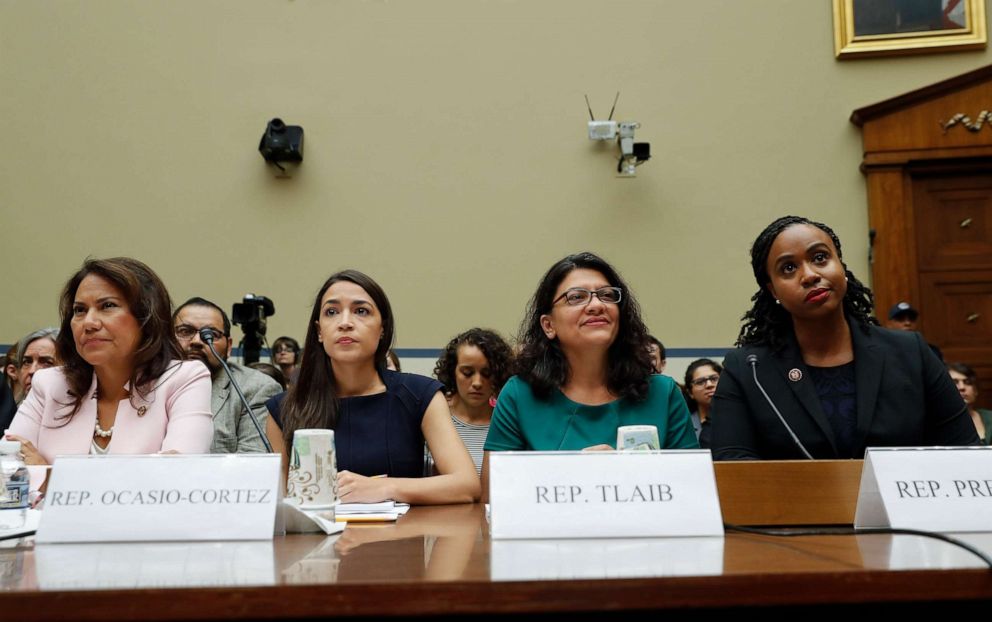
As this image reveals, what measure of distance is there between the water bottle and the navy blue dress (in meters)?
0.69

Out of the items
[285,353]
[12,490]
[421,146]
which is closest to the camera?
[12,490]

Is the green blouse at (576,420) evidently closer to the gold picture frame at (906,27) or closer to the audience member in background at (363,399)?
the audience member in background at (363,399)

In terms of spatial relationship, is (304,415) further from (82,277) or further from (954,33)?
(954,33)

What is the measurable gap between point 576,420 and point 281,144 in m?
3.65

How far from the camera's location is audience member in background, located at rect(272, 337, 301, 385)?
178 inches

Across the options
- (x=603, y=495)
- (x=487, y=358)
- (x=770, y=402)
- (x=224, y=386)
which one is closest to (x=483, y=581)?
(x=603, y=495)

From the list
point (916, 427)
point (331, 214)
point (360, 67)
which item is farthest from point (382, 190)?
point (916, 427)

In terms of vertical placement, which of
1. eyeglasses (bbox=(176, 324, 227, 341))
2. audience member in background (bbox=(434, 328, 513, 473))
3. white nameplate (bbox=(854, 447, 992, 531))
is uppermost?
eyeglasses (bbox=(176, 324, 227, 341))

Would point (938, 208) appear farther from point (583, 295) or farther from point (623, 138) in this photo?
point (583, 295)

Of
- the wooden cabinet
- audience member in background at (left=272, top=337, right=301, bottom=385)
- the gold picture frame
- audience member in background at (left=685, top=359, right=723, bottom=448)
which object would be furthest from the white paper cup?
the gold picture frame

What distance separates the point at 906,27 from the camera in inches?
193

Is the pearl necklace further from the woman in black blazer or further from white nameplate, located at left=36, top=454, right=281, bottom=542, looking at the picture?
the woman in black blazer

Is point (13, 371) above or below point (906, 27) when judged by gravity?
below

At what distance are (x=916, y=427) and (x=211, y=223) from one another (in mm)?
4416
